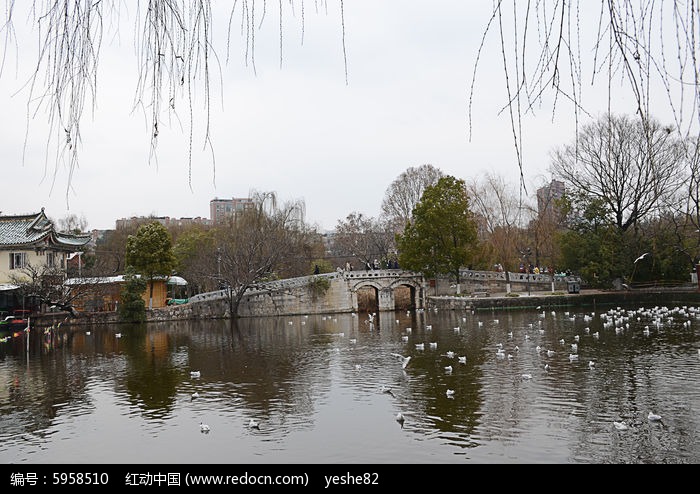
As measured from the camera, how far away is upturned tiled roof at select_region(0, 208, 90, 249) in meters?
28.0

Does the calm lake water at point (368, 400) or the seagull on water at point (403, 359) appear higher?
the seagull on water at point (403, 359)

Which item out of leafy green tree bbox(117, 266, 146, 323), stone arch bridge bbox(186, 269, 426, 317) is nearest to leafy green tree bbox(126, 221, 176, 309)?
leafy green tree bbox(117, 266, 146, 323)

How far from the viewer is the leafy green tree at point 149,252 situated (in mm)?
29562

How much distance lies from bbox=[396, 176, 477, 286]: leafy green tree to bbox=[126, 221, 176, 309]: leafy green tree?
13.7 meters

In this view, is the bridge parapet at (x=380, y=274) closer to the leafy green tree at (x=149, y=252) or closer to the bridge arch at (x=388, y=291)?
the bridge arch at (x=388, y=291)

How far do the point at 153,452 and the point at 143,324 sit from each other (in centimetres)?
2217

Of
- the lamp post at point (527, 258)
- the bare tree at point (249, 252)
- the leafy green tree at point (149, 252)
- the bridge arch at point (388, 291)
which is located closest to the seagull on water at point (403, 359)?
the bare tree at point (249, 252)

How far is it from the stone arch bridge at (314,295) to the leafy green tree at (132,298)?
3.11 meters

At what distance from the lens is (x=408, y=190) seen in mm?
41781

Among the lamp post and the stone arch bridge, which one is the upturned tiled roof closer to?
the stone arch bridge

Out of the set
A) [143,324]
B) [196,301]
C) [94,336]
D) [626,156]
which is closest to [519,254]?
[626,156]

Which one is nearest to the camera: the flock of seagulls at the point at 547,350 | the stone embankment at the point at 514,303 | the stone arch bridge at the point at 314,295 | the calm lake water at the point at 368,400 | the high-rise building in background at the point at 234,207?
the calm lake water at the point at 368,400

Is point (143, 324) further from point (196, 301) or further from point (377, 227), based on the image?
point (377, 227)
